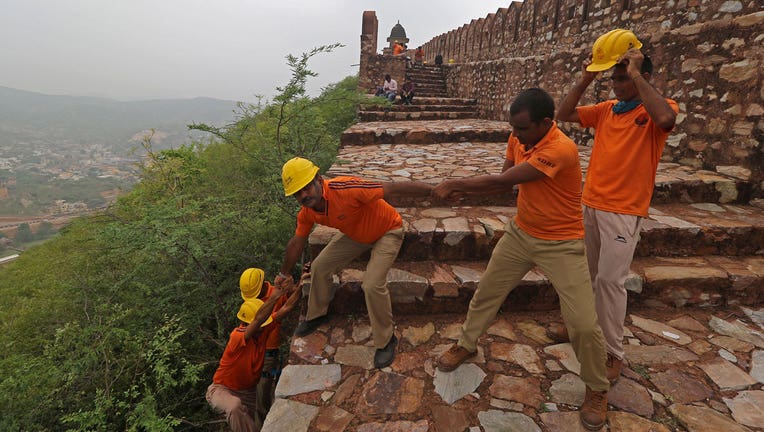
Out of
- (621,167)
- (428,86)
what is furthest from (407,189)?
(428,86)

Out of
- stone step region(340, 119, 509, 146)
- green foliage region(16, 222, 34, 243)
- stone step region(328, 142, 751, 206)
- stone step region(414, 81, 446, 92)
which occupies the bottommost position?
green foliage region(16, 222, 34, 243)

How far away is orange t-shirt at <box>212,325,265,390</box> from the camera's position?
292 cm

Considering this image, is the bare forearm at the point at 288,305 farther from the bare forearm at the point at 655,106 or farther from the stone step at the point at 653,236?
the bare forearm at the point at 655,106

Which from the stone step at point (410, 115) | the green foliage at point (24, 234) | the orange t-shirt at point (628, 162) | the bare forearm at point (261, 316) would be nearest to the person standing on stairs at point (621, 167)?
the orange t-shirt at point (628, 162)

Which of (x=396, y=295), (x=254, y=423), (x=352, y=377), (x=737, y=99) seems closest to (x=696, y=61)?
(x=737, y=99)

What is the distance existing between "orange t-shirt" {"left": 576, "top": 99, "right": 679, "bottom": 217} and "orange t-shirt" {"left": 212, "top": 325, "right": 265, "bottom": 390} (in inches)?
112

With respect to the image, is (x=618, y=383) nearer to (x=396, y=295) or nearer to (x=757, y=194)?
(x=396, y=295)

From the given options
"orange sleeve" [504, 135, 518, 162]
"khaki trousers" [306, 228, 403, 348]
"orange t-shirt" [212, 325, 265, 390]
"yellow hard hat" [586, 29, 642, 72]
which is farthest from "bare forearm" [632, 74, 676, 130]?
"orange t-shirt" [212, 325, 265, 390]

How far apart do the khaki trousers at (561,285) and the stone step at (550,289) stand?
0.68 metres

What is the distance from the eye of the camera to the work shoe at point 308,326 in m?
2.70

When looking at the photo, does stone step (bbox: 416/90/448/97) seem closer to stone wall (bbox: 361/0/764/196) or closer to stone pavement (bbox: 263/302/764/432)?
stone wall (bbox: 361/0/764/196)

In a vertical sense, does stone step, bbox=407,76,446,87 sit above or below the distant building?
below

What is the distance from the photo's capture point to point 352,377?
2.29m

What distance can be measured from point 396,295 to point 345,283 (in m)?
0.44
